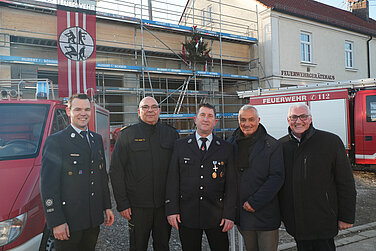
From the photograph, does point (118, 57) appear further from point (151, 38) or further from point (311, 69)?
point (311, 69)

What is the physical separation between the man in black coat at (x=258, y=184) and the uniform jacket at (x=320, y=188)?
0.17m

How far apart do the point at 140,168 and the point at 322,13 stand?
20384mm

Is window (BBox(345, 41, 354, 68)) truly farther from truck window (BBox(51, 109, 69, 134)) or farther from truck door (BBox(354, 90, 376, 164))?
truck window (BBox(51, 109, 69, 134))

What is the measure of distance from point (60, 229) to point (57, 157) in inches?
22.5

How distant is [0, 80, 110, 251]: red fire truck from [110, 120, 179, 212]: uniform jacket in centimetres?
77

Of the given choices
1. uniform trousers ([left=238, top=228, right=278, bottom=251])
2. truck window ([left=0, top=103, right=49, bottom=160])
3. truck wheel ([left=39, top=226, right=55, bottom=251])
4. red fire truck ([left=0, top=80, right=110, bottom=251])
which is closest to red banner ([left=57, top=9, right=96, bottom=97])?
red fire truck ([left=0, top=80, right=110, bottom=251])

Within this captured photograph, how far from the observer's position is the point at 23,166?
3.04 meters

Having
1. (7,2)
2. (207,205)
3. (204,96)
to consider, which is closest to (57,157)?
(207,205)

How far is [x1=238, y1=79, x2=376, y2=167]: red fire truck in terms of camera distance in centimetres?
829

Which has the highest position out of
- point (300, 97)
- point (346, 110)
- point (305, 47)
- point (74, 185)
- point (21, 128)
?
point (305, 47)

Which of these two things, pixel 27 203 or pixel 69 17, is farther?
pixel 69 17

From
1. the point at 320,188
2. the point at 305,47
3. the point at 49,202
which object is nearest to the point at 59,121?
the point at 49,202

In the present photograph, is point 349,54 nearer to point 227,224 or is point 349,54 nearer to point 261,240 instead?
point 261,240

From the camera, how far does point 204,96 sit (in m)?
14.0
